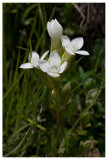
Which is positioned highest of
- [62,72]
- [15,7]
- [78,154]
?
[15,7]

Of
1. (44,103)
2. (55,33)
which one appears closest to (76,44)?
(55,33)

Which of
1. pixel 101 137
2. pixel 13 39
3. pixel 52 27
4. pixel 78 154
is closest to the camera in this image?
pixel 52 27

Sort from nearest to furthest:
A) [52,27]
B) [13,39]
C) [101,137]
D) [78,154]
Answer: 1. [52,27]
2. [78,154]
3. [101,137]
4. [13,39]

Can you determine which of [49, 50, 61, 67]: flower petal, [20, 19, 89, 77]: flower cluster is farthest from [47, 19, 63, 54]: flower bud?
[49, 50, 61, 67]: flower petal

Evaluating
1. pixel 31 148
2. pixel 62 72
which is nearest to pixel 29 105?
pixel 31 148

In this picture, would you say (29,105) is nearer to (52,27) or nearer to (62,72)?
(62,72)
